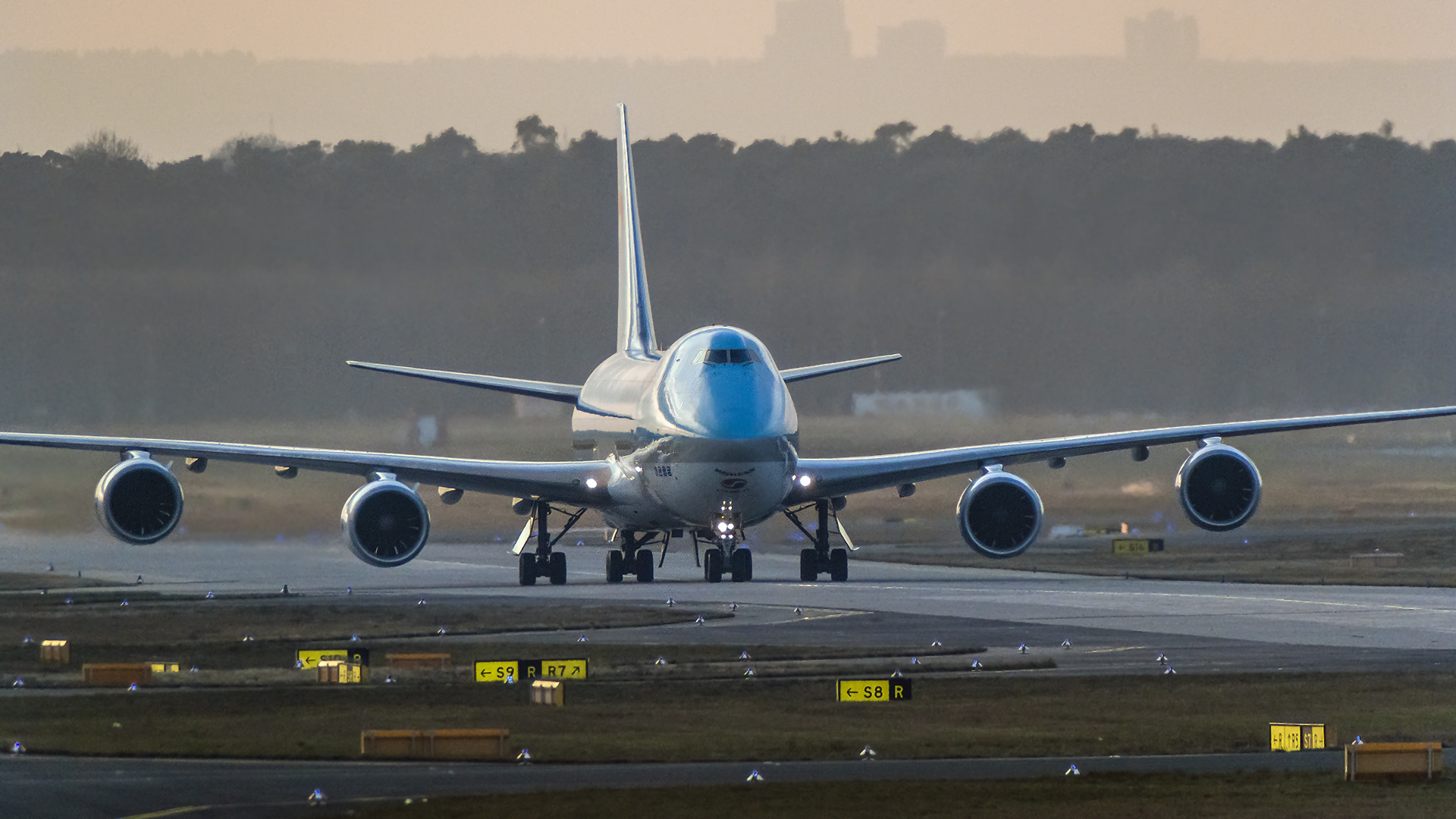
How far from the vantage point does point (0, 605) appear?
44.4 metres

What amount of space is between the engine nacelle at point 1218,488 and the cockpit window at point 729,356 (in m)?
10.7

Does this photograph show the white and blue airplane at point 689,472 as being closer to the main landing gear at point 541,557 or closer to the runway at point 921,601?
the main landing gear at point 541,557

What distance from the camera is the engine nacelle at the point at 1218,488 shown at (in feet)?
157

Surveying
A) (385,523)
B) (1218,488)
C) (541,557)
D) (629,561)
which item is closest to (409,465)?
(385,523)

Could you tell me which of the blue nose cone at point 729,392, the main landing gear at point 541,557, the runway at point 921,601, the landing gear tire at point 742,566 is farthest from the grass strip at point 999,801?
the main landing gear at point 541,557

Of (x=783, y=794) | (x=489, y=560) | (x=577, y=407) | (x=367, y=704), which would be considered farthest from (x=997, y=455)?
(x=783, y=794)

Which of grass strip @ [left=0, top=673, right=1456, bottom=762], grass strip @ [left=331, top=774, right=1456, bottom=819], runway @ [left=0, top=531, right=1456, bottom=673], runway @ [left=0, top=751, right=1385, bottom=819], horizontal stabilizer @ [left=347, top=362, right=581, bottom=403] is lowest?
grass strip @ [left=331, top=774, right=1456, bottom=819]

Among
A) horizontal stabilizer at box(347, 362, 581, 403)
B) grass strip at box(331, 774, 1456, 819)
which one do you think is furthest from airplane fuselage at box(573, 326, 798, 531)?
grass strip at box(331, 774, 1456, 819)

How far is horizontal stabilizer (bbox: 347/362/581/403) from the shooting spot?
50406 mm

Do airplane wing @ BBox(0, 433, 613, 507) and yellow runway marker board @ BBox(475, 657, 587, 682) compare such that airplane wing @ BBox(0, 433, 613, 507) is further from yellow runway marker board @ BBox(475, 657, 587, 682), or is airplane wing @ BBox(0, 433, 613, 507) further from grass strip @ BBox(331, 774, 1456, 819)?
grass strip @ BBox(331, 774, 1456, 819)

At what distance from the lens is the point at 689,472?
4484cm

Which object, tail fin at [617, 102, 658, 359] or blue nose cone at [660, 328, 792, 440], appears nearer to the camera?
blue nose cone at [660, 328, 792, 440]

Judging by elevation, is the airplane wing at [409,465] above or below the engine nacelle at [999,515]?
above

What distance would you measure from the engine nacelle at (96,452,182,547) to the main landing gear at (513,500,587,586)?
367 inches
